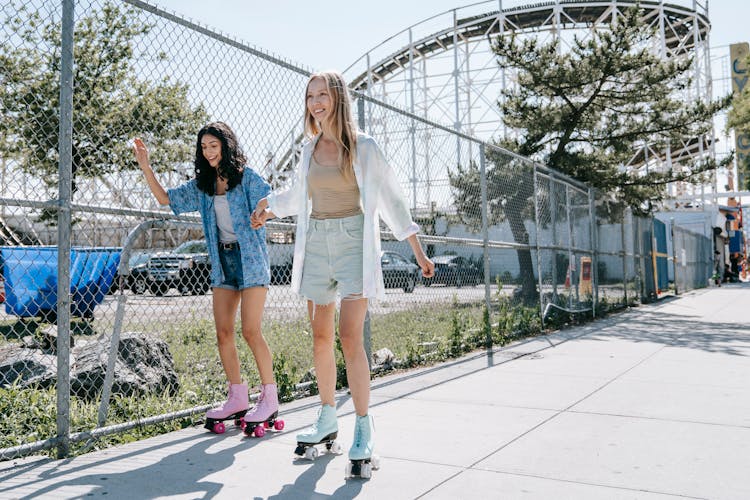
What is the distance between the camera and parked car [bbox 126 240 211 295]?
4.26 metres

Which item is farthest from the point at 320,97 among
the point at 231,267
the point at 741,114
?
the point at 741,114

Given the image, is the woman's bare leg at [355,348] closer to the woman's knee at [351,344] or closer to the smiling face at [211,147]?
the woman's knee at [351,344]

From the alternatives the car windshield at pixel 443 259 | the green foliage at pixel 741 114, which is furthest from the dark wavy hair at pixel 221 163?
the green foliage at pixel 741 114

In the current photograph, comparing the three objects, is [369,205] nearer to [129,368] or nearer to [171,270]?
[171,270]

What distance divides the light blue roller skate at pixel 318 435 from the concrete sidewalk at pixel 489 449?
0.08 metres

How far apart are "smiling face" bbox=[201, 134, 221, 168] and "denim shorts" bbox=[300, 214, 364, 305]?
862 millimetres

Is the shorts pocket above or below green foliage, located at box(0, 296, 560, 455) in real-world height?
above

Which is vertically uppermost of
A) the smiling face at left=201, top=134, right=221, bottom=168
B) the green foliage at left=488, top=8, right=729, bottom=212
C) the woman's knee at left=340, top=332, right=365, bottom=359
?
the green foliage at left=488, top=8, right=729, bottom=212

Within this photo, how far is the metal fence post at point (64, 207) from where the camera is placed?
338 cm

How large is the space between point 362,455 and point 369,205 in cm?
119

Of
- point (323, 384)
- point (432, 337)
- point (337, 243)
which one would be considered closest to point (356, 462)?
point (323, 384)

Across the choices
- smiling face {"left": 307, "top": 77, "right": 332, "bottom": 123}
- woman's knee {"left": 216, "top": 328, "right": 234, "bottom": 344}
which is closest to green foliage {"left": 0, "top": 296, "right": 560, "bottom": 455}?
woman's knee {"left": 216, "top": 328, "right": 234, "bottom": 344}

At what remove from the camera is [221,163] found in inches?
154

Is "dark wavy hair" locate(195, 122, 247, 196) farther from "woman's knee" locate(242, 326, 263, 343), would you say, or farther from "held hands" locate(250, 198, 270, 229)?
"woman's knee" locate(242, 326, 263, 343)
